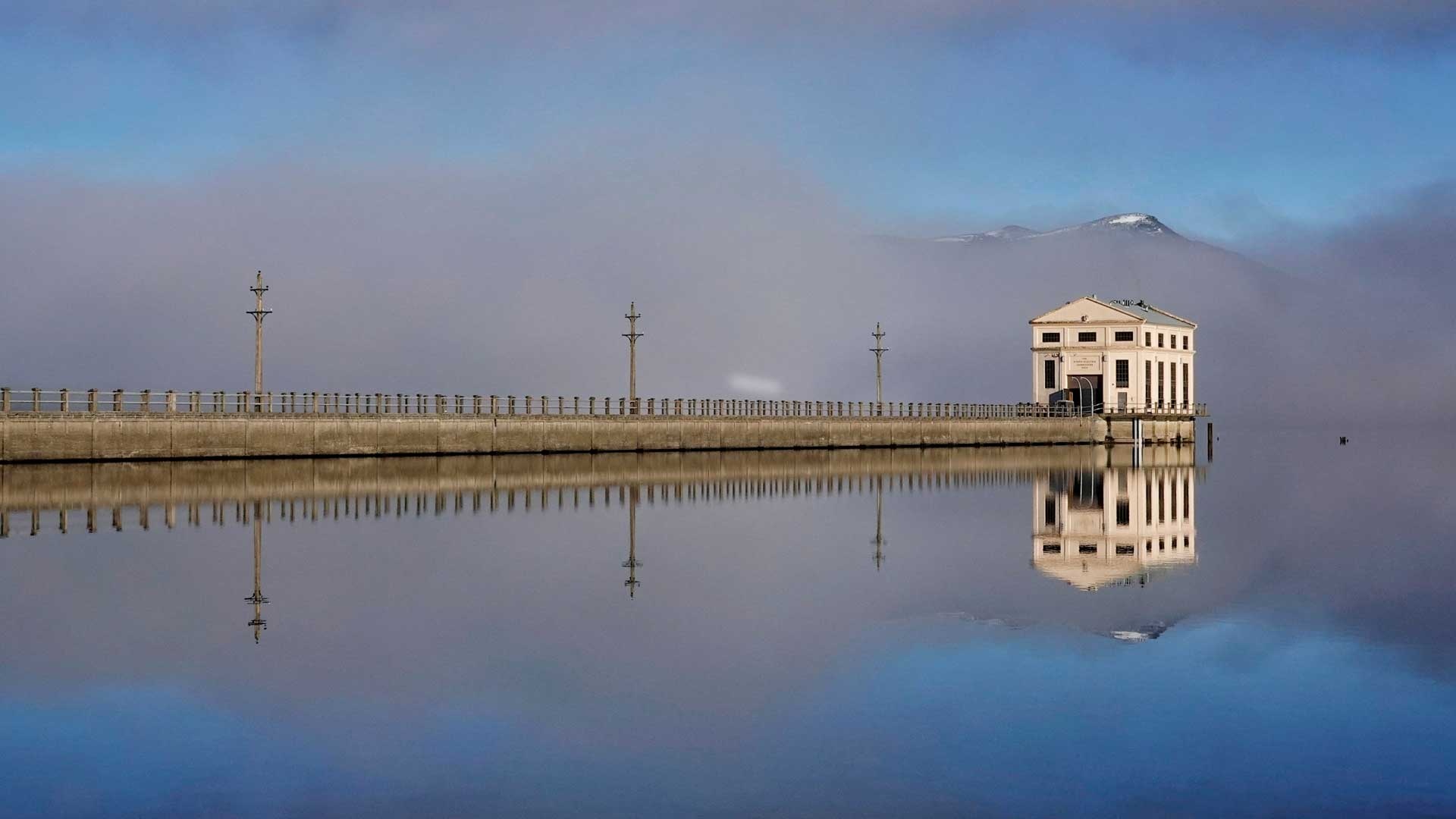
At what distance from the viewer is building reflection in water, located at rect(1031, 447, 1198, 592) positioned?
82.4ft

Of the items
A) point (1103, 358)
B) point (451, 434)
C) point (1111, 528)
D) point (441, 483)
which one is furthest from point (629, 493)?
point (1103, 358)

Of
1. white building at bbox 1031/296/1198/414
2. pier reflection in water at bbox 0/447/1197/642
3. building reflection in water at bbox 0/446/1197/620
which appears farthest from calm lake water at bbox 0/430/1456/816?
white building at bbox 1031/296/1198/414

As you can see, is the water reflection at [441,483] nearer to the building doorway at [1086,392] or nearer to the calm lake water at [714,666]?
the calm lake water at [714,666]

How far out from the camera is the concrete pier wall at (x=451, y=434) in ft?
174

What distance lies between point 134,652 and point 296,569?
287 inches

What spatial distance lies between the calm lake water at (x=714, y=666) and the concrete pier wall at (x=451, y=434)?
19.6 meters

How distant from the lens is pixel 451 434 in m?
64.6

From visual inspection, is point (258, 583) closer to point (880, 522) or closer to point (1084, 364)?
point (880, 522)

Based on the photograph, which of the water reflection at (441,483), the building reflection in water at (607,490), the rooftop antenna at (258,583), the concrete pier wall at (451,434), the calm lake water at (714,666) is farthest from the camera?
the concrete pier wall at (451,434)

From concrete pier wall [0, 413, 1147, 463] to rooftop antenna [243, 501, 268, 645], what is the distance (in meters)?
22.5

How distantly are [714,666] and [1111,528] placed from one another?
20.0m

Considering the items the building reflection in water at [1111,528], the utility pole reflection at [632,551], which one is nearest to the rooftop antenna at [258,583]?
the utility pole reflection at [632,551]

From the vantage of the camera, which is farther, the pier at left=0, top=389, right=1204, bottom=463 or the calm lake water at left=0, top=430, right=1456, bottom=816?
the pier at left=0, top=389, right=1204, bottom=463

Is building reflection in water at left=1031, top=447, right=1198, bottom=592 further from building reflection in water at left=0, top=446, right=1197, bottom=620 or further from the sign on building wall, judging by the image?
the sign on building wall
